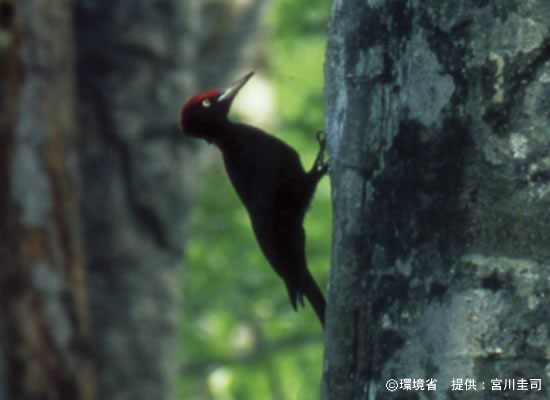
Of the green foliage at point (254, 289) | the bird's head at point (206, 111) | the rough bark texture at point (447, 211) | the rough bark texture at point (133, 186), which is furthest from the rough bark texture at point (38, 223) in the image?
the green foliage at point (254, 289)

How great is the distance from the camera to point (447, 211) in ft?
8.15

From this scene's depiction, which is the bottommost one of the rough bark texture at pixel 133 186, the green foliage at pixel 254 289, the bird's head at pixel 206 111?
the green foliage at pixel 254 289

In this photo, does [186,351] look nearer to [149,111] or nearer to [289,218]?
[149,111]

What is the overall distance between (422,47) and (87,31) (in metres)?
5.35

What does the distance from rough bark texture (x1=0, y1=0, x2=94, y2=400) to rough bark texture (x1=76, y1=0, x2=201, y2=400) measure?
870mm

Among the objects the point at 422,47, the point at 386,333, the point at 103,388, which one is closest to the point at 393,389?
the point at 386,333

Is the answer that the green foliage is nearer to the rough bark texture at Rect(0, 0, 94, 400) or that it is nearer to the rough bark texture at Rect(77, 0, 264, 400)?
the rough bark texture at Rect(77, 0, 264, 400)

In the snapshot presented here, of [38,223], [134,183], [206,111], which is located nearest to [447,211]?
[206,111]

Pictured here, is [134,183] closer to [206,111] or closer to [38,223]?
[38,223]

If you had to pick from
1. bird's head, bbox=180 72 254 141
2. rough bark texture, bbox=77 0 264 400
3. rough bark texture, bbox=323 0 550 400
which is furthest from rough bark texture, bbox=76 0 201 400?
rough bark texture, bbox=323 0 550 400

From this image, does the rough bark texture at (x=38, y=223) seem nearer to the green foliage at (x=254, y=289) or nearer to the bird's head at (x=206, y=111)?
the bird's head at (x=206, y=111)

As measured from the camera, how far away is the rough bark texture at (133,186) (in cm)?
761

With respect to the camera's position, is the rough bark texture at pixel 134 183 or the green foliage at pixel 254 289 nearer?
the rough bark texture at pixel 134 183

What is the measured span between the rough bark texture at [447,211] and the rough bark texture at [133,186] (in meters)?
5.02
